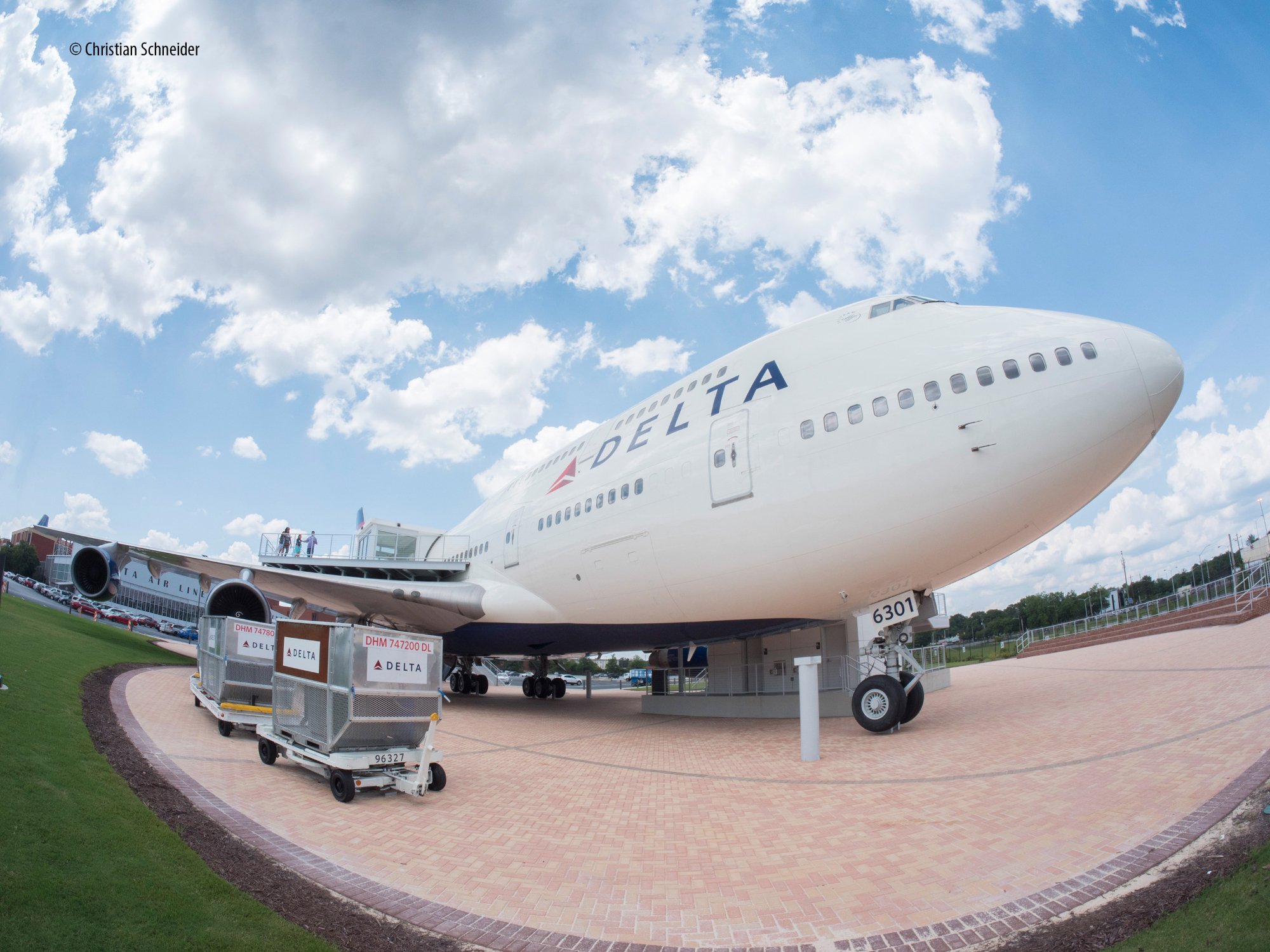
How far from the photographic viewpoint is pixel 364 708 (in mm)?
7887

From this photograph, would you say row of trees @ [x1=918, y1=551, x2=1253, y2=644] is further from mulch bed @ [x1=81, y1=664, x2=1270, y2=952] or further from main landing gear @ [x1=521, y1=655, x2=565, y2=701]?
mulch bed @ [x1=81, y1=664, x2=1270, y2=952]

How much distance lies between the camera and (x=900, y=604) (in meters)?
10.9

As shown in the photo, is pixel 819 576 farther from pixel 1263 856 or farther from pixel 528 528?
pixel 528 528

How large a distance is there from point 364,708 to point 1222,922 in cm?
765

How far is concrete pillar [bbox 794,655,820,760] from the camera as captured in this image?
9.95 meters

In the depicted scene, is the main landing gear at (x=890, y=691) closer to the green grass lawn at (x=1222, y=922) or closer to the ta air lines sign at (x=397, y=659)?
the green grass lawn at (x=1222, y=922)

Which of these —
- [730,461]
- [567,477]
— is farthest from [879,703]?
[567,477]

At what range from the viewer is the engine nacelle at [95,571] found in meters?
17.5

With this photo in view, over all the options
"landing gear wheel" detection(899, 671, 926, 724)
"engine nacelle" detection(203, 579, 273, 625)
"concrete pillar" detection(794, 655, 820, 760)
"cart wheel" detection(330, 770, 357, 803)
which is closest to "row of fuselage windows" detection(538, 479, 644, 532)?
"concrete pillar" detection(794, 655, 820, 760)

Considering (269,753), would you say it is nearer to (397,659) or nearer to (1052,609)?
(397,659)

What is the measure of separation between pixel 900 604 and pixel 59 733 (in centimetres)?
1121

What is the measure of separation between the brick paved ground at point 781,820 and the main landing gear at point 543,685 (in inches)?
511

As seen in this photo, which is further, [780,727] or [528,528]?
[528,528]

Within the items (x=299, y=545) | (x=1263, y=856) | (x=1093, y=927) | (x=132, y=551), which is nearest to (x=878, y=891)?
(x=1093, y=927)
